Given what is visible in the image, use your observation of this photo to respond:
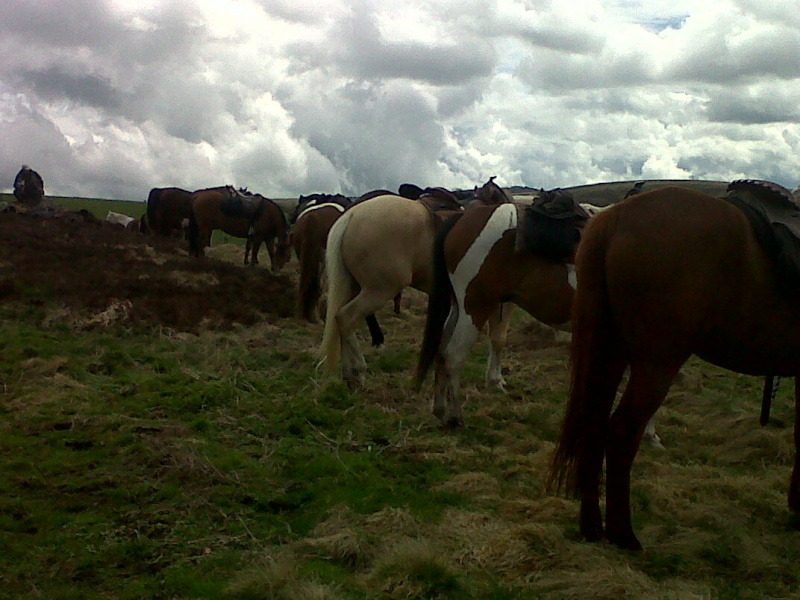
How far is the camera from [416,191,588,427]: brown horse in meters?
5.45

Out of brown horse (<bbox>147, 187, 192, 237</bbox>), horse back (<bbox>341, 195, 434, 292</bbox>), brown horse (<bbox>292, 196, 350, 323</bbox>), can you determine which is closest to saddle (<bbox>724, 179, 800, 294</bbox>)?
horse back (<bbox>341, 195, 434, 292</bbox>)

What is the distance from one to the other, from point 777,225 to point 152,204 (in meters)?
20.1

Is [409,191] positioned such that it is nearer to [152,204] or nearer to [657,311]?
[657,311]

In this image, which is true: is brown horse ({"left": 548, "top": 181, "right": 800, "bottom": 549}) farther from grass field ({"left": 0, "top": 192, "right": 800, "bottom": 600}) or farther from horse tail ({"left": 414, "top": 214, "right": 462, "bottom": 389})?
horse tail ({"left": 414, "top": 214, "right": 462, "bottom": 389})

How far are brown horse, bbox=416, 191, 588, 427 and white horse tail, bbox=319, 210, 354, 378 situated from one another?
1.22m

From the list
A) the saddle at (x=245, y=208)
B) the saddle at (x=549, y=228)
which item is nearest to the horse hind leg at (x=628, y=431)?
the saddle at (x=549, y=228)

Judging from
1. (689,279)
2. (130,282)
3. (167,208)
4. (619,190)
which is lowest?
(130,282)

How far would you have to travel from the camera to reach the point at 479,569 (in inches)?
124

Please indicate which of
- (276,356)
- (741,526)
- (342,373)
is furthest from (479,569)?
(276,356)

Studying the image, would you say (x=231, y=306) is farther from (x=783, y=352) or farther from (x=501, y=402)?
(x=783, y=352)

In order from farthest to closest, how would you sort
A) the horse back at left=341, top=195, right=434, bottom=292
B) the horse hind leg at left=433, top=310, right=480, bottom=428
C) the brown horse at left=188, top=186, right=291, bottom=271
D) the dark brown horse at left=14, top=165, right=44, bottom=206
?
the dark brown horse at left=14, top=165, right=44, bottom=206, the brown horse at left=188, top=186, right=291, bottom=271, the horse back at left=341, top=195, right=434, bottom=292, the horse hind leg at left=433, top=310, right=480, bottom=428

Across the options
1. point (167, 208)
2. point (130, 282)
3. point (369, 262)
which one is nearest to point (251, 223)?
point (167, 208)

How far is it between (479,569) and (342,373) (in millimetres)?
3985

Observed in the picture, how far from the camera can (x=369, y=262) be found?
646 cm
